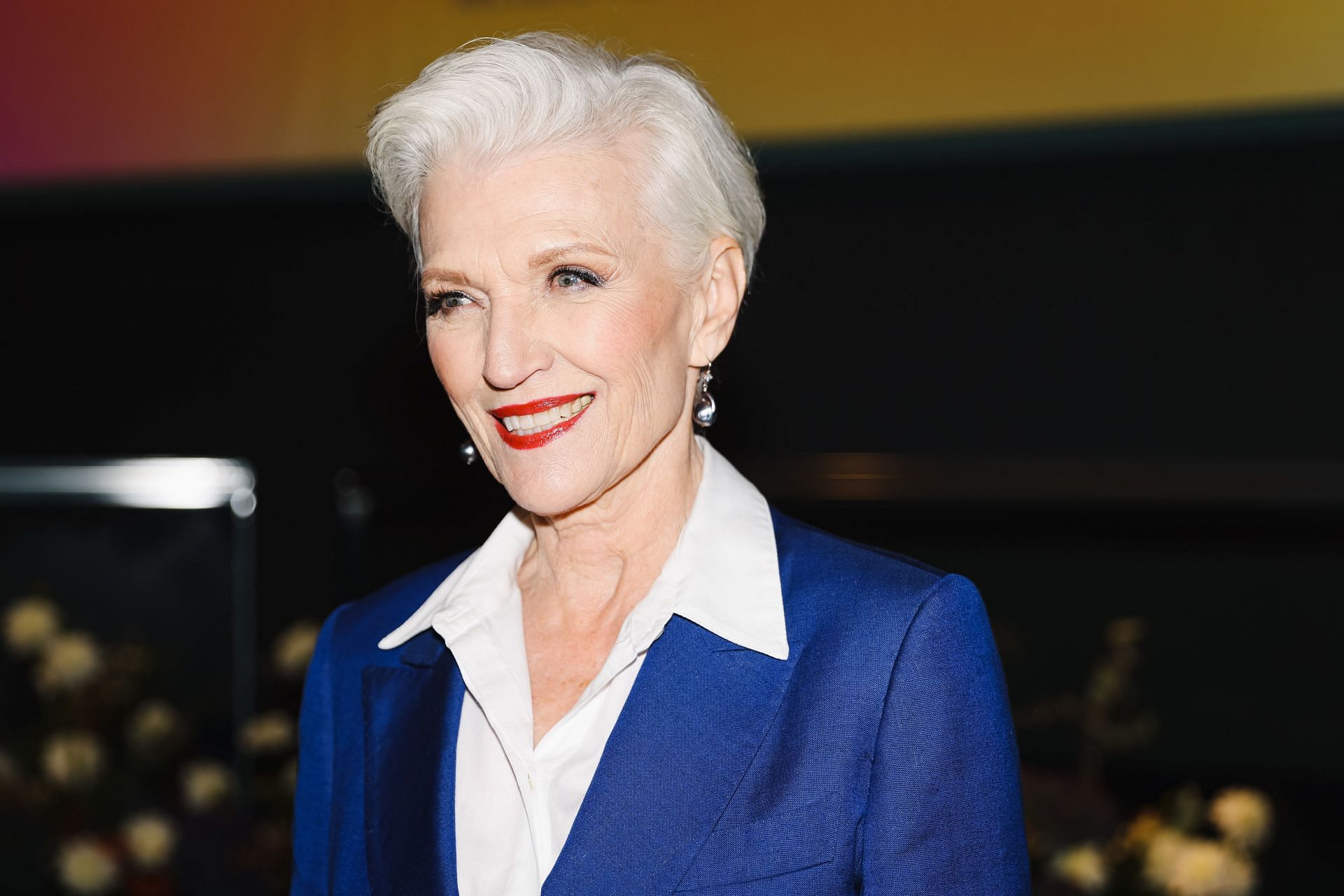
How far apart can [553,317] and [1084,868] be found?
5.52 ft

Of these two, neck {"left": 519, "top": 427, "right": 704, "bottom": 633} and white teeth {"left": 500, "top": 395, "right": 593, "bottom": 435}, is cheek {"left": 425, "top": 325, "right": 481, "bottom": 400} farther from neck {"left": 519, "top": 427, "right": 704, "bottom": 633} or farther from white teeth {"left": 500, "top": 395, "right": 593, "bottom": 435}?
neck {"left": 519, "top": 427, "right": 704, "bottom": 633}

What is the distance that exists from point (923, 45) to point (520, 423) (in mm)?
1978

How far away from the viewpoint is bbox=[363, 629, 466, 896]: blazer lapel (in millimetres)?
1342

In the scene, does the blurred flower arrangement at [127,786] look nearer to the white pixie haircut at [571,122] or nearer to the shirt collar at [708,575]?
the shirt collar at [708,575]

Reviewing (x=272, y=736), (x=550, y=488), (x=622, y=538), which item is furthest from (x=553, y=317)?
(x=272, y=736)

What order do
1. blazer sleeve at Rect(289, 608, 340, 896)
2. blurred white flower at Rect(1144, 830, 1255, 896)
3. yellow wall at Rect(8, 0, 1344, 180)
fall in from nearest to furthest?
blazer sleeve at Rect(289, 608, 340, 896) → blurred white flower at Rect(1144, 830, 1255, 896) → yellow wall at Rect(8, 0, 1344, 180)

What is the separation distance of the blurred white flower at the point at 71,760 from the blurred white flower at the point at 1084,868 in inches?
93.7

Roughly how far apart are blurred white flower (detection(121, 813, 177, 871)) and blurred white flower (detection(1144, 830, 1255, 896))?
7.42 ft

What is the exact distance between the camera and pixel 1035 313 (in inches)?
123

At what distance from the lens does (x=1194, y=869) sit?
2326 millimetres

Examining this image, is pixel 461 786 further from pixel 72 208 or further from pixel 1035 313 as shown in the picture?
pixel 72 208

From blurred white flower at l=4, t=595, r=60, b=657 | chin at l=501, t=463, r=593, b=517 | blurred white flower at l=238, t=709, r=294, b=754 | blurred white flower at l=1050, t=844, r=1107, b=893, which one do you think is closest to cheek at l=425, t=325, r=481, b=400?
chin at l=501, t=463, r=593, b=517

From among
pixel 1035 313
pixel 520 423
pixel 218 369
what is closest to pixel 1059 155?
pixel 1035 313

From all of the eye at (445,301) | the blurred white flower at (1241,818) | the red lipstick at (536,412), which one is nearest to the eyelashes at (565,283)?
the eye at (445,301)
